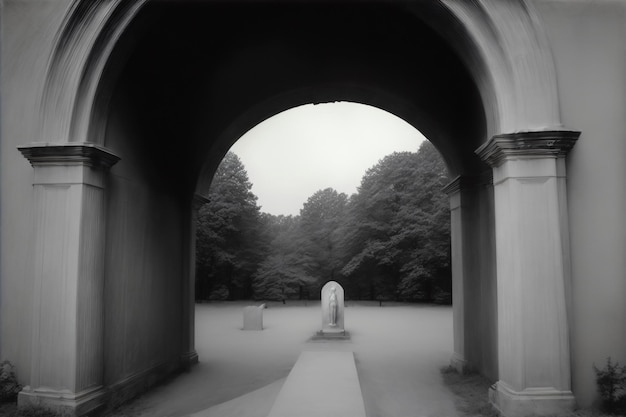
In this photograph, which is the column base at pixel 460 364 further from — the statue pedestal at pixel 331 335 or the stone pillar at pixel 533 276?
the statue pedestal at pixel 331 335

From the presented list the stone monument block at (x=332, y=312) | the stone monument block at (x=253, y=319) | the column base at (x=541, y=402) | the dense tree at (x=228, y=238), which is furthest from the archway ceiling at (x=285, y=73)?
the dense tree at (x=228, y=238)

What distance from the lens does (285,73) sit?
11.2m

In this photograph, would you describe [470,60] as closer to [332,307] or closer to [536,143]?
[536,143]

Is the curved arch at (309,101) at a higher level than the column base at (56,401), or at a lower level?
higher

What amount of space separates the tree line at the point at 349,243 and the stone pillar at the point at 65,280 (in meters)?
27.7

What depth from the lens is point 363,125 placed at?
5219cm

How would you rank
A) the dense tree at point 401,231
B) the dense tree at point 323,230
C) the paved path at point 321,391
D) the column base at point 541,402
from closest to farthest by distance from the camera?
the column base at point 541,402 < the paved path at point 321,391 < the dense tree at point 401,231 < the dense tree at point 323,230

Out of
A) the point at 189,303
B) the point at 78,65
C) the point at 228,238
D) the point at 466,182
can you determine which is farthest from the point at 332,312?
the point at 228,238

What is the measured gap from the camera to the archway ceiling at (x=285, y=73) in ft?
30.7

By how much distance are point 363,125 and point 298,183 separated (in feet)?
31.2

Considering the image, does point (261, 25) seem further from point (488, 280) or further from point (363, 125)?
point (363, 125)

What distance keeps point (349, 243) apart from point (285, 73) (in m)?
26.3

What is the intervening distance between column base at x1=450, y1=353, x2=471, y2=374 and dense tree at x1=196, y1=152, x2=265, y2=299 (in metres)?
27.2

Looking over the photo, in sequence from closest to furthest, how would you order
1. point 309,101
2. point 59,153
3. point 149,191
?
point 59,153 → point 149,191 → point 309,101
